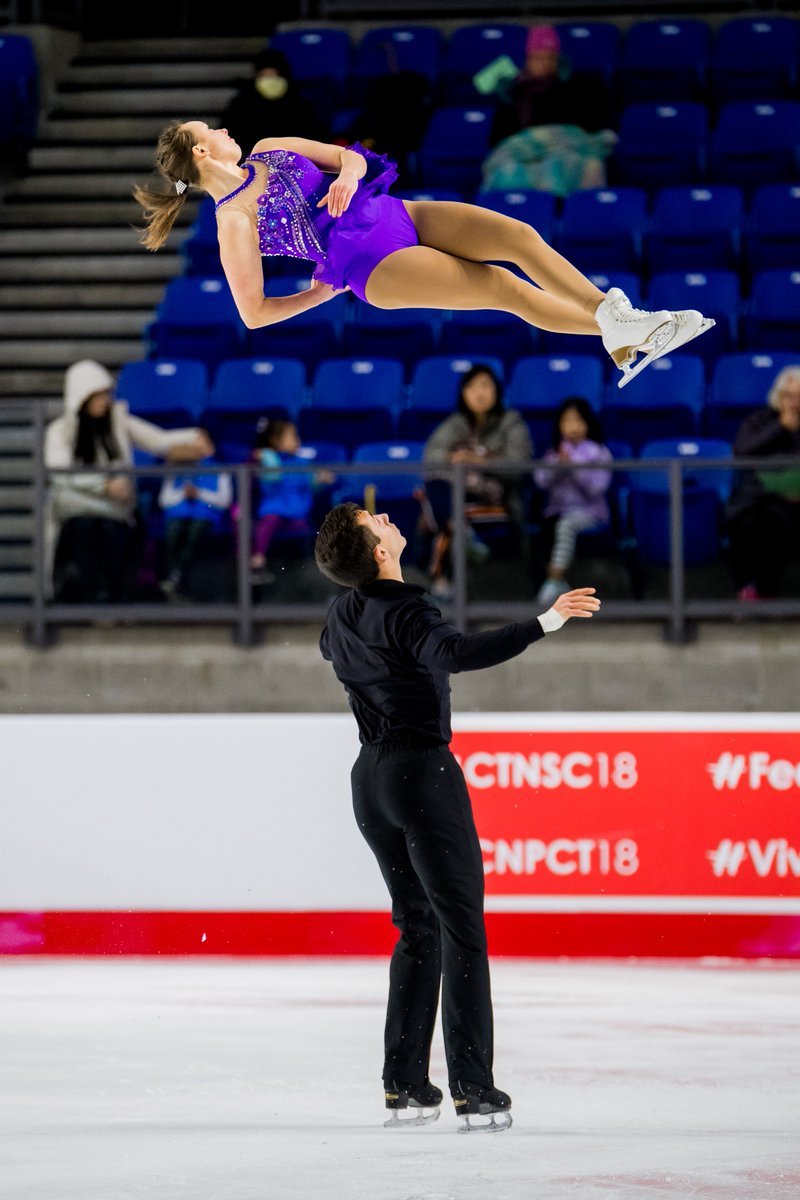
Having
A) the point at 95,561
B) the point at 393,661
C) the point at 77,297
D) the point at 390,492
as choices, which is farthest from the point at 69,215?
A: the point at 393,661

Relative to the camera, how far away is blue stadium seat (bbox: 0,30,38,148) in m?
13.4

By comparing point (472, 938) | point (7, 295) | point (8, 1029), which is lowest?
point (8, 1029)

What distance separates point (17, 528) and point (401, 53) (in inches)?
207

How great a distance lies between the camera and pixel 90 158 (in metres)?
13.6

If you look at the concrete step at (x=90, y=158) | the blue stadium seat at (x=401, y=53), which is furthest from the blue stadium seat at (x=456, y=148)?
the concrete step at (x=90, y=158)

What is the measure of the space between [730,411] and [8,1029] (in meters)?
4.85

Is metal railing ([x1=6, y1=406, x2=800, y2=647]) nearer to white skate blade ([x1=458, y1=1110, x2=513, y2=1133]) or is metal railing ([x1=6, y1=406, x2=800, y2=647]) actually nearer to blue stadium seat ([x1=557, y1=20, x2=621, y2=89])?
white skate blade ([x1=458, y1=1110, x2=513, y2=1133])

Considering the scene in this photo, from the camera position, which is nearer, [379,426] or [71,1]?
[379,426]

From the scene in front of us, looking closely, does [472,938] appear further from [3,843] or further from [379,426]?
[379,426]

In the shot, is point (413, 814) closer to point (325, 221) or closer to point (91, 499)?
point (325, 221)

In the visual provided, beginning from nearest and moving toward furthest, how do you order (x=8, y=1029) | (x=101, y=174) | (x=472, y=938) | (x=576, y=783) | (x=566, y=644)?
(x=472, y=938) → (x=8, y=1029) → (x=576, y=783) → (x=566, y=644) → (x=101, y=174)

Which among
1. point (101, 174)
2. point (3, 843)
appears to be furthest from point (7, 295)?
point (3, 843)

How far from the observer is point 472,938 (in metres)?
5.44

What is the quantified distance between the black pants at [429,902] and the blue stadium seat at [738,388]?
16.4 feet
